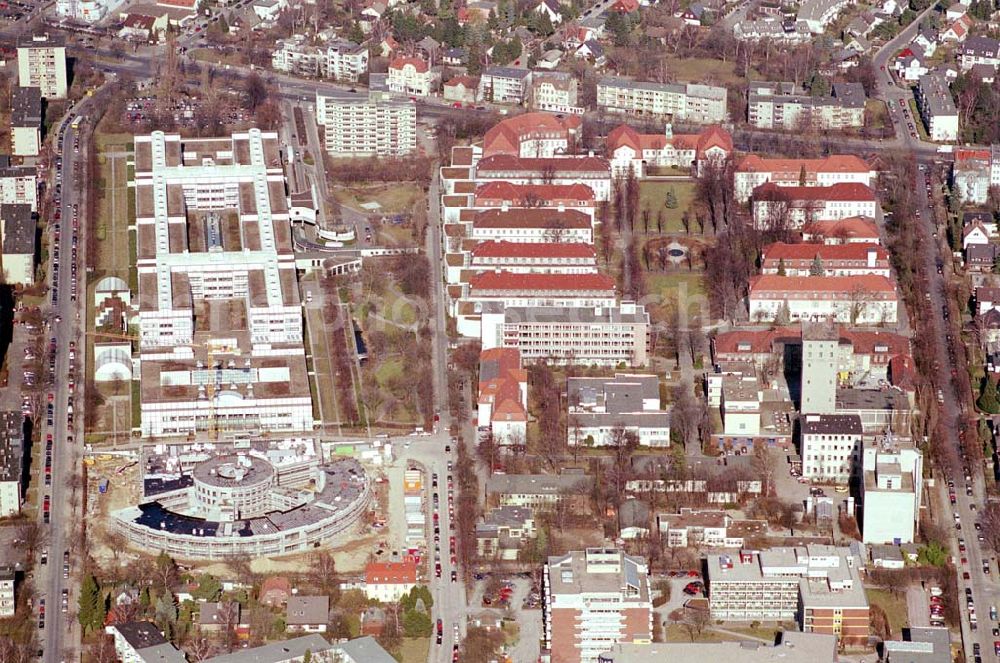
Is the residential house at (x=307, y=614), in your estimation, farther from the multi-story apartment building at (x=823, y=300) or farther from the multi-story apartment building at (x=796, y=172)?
the multi-story apartment building at (x=796, y=172)

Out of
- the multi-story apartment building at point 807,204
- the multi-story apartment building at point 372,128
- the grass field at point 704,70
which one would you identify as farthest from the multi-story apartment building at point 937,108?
the multi-story apartment building at point 372,128

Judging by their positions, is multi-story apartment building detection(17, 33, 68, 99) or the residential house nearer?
the residential house

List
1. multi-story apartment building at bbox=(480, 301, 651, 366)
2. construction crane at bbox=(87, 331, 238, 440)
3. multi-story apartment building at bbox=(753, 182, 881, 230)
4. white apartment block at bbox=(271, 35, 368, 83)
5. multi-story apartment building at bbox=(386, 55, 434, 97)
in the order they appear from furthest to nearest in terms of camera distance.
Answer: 1. white apartment block at bbox=(271, 35, 368, 83)
2. multi-story apartment building at bbox=(386, 55, 434, 97)
3. multi-story apartment building at bbox=(753, 182, 881, 230)
4. multi-story apartment building at bbox=(480, 301, 651, 366)
5. construction crane at bbox=(87, 331, 238, 440)

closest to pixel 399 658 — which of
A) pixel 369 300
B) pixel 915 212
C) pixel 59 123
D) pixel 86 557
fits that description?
pixel 86 557

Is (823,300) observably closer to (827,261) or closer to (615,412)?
(827,261)

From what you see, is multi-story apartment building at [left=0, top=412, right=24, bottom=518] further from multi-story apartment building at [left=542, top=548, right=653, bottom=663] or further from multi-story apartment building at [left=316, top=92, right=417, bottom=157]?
multi-story apartment building at [left=316, top=92, right=417, bottom=157]

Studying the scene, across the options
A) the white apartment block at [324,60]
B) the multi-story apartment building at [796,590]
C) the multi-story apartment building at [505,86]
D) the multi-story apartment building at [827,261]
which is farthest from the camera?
the white apartment block at [324,60]

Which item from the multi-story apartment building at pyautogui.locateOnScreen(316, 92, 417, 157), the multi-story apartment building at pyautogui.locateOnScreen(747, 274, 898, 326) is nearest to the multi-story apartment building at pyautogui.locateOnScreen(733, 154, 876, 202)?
the multi-story apartment building at pyautogui.locateOnScreen(747, 274, 898, 326)

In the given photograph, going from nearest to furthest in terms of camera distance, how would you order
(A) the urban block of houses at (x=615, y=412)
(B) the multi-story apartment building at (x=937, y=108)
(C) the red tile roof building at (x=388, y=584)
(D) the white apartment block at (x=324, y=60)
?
(C) the red tile roof building at (x=388, y=584) → (A) the urban block of houses at (x=615, y=412) → (B) the multi-story apartment building at (x=937, y=108) → (D) the white apartment block at (x=324, y=60)
